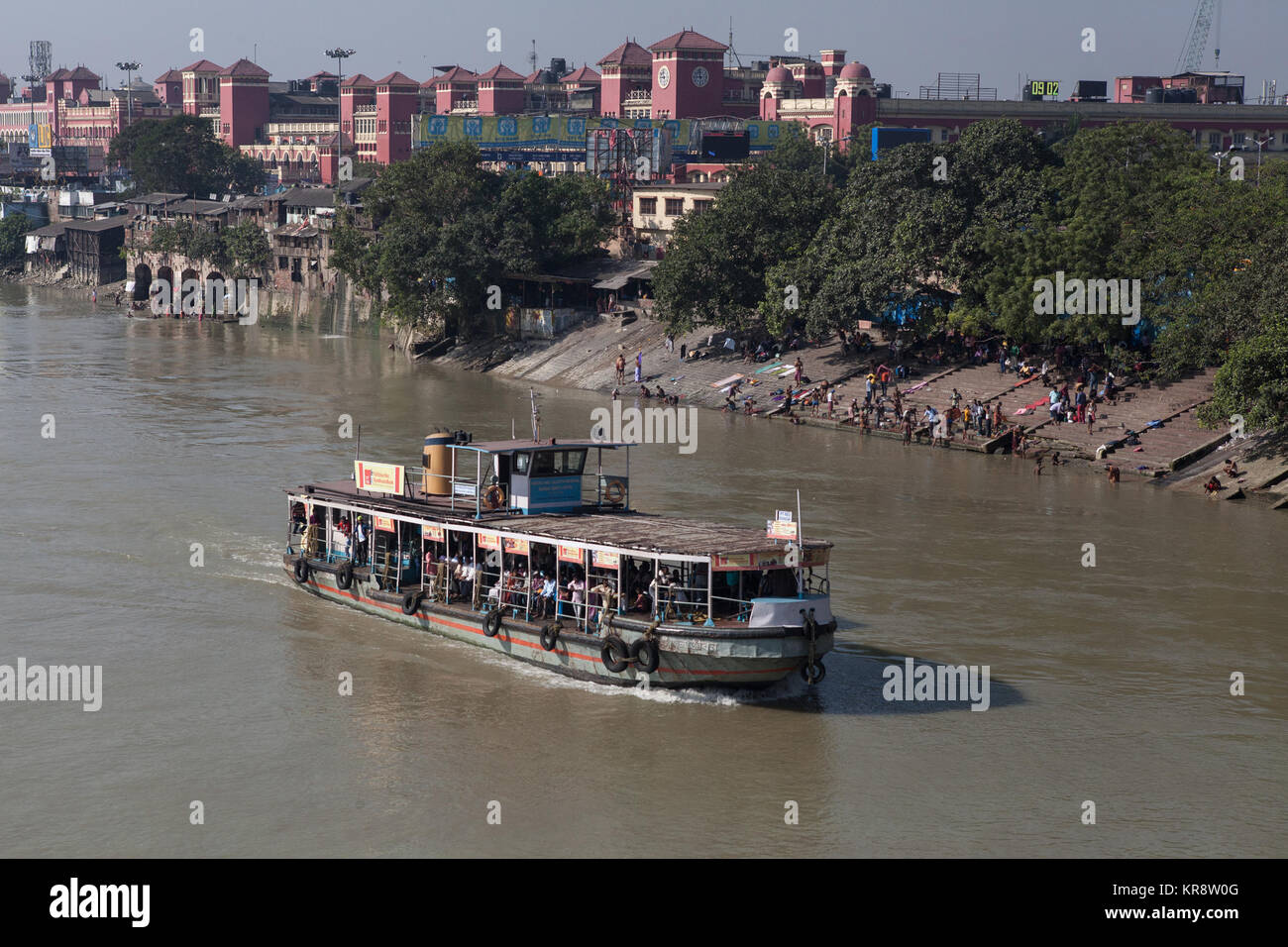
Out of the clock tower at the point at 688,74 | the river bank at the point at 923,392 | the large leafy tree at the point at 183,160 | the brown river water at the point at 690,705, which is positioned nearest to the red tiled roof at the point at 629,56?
the clock tower at the point at 688,74

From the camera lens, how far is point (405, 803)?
17.5 m

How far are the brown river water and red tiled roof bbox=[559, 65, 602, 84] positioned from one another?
3980 inches

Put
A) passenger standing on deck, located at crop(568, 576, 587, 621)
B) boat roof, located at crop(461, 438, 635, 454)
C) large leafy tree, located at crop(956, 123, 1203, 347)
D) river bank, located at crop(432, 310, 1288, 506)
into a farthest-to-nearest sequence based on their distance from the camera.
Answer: large leafy tree, located at crop(956, 123, 1203, 347) < river bank, located at crop(432, 310, 1288, 506) < boat roof, located at crop(461, 438, 635, 454) < passenger standing on deck, located at crop(568, 576, 587, 621)

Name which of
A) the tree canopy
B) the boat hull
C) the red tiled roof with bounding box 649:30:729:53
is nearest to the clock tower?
the red tiled roof with bounding box 649:30:729:53

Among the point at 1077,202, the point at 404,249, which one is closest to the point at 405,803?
the point at 1077,202

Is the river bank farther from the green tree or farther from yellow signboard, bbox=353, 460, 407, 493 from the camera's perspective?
the green tree

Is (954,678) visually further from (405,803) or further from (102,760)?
(102,760)

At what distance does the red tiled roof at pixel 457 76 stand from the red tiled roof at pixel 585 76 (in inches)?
408

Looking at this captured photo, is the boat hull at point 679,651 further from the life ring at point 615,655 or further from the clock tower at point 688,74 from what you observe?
the clock tower at point 688,74

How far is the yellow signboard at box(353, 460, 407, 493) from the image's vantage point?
25.2 m

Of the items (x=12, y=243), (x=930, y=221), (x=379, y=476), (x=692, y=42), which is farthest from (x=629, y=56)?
(x=379, y=476)

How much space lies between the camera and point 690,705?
20281 mm
